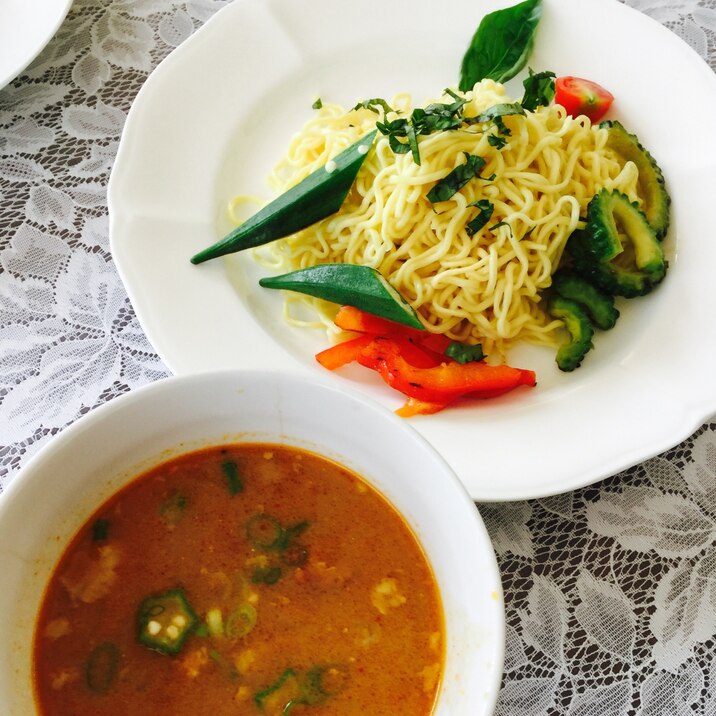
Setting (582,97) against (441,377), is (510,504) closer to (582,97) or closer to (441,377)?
(441,377)

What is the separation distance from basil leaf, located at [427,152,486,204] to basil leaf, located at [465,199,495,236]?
0.08m

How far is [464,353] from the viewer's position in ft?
7.74

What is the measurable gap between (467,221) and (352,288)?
49cm

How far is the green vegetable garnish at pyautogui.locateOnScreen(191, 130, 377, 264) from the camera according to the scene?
8.17 ft

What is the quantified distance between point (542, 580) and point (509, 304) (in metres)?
0.90

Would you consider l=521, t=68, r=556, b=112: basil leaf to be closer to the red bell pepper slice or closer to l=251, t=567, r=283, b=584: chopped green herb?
the red bell pepper slice

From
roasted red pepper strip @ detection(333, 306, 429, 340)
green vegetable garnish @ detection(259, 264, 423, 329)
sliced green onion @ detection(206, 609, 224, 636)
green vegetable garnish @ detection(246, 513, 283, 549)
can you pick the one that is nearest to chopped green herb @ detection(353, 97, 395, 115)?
green vegetable garnish @ detection(259, 264, 423, 329)

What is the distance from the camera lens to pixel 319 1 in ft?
9.28

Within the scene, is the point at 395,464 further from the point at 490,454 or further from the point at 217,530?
the point at 490,454

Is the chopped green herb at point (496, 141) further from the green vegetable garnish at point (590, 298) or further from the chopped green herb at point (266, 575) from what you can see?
the chopped green herb at point (266, 575)

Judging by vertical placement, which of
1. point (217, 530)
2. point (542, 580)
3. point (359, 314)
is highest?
point (217, 530)

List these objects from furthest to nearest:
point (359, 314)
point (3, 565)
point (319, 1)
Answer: point (319, 1), point (359, 314), point (3, 565)

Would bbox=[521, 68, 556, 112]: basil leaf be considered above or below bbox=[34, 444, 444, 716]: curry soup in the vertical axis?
below

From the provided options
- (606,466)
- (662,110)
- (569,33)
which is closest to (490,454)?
(606,466)
